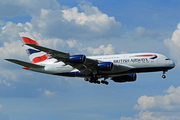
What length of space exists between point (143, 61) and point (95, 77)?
10624 millimetres

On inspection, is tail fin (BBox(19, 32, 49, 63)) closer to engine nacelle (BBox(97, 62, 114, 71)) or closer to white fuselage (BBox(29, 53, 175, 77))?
white fuselage (BBox(29, 53, 175, 77))

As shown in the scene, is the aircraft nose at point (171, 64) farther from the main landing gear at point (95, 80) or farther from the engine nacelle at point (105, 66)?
the main landing gear at point (95, 80)

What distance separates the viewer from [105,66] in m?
49.7

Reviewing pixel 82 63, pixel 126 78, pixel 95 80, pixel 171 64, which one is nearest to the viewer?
pixel 82 63

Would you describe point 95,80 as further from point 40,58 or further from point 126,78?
point 40,58

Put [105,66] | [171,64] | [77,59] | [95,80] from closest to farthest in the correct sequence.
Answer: [77,59]
[105,66]
[171,64]
[95,80]

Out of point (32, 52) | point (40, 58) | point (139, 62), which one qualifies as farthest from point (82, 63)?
point (32, 52)

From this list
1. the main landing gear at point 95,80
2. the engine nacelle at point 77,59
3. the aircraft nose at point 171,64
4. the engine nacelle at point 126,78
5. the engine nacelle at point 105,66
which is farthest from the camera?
the engine nacelle at point 126,78

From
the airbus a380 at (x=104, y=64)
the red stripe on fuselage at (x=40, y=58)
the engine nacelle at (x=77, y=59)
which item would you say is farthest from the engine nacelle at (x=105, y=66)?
the red stripe on fuselage at (x=40, y=58)

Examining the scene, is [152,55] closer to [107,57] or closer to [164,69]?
[164,69]

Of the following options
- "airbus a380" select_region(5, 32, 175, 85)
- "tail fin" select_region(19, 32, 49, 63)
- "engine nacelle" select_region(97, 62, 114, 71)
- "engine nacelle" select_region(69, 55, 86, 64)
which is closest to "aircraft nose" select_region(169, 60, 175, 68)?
"airbus a380" select_region(5, 32, 175, 85)

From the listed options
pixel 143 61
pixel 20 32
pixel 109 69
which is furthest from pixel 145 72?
pixel 20 32

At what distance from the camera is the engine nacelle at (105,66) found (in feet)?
163

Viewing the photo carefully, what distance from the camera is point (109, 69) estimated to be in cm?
4962
